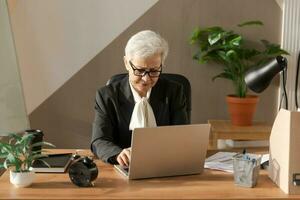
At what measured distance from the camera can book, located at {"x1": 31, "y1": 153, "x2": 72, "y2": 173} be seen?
174 centimetres

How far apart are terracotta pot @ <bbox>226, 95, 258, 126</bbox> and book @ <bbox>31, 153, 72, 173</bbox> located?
1885 mm

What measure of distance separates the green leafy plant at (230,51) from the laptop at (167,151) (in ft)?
5.93

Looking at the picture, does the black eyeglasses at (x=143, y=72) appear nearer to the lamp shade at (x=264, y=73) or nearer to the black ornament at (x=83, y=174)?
the lamp shade at (x=264, y=73)

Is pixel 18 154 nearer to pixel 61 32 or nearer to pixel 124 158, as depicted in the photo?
pixel 124 158

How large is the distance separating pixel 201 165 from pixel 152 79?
0.53 metres

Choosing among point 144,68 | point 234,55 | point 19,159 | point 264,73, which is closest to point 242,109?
point 234,55

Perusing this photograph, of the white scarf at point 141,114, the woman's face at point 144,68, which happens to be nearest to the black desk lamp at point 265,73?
the woman's face at point 144,68

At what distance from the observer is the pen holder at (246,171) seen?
1.59 m

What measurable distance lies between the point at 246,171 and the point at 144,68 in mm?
716

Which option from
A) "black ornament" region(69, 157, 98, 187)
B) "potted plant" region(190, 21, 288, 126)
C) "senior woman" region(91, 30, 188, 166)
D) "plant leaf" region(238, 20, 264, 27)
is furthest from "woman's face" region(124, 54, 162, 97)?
"plant leaf" region(238, 20, 264, 27)

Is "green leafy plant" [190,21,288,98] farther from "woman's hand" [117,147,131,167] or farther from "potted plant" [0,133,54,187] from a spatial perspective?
"potted plant" [0,133,54,187]

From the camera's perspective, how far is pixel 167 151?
1646 millimetres

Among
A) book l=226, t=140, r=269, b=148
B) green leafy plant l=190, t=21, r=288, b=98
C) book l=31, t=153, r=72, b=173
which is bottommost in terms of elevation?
book l=226, t=140, r=269, b=148

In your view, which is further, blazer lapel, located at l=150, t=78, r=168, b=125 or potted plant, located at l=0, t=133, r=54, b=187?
blazer lapel, located at l=150, t=78, r=168, b=125
